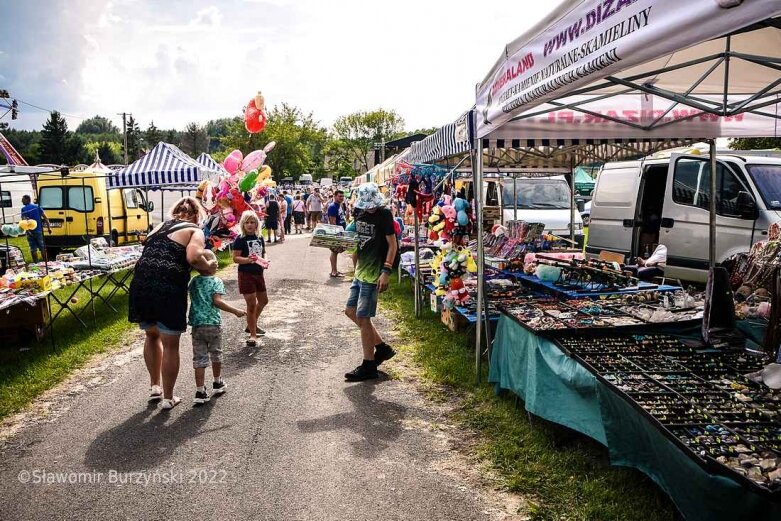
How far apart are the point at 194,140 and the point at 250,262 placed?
311 ft

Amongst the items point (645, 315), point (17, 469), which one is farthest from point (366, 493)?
point (645, 315)

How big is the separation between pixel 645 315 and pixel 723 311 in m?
0.67

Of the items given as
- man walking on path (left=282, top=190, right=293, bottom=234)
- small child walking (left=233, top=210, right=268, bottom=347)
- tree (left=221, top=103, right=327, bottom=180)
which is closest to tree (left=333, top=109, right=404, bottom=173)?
tree (left=221, top=103, right=327, bottom=180)

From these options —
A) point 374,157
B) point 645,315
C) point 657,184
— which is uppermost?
point 374,157

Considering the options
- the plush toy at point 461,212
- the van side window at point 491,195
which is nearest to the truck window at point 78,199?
the van side window at point 491,195

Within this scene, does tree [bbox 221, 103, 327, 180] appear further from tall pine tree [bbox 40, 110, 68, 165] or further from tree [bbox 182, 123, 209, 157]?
tree [bbox 182, 123, 209, 157]

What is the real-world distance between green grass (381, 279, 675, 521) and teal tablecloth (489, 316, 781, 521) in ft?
0.70

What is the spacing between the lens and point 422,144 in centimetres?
815

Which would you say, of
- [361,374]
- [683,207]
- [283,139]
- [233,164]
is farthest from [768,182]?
[283,139]

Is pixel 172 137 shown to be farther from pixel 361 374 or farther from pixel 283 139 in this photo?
pixel 361 374

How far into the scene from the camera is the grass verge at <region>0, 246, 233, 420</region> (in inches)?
217

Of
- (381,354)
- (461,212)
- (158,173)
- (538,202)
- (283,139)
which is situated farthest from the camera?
(283,139)

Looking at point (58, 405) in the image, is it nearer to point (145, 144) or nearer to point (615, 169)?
point (615, 169)

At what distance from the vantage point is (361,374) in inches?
227
